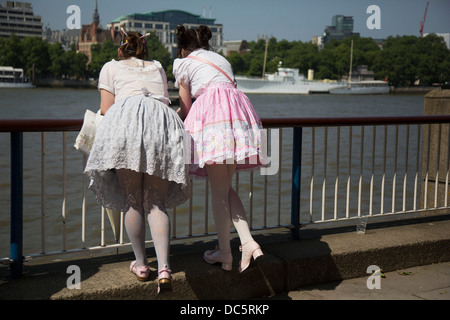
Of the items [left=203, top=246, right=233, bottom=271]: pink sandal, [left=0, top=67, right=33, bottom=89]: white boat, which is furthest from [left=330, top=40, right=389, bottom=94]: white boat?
[left=203, top=246, right=233, bottom=271]: pink sandal

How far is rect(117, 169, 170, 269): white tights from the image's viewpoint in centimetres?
293

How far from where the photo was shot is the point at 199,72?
3.26m

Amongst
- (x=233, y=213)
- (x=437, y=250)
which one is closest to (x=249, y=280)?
(x=233, y=213)

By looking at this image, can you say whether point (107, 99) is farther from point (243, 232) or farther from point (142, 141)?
point (243, 232)

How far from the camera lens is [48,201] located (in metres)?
12.0

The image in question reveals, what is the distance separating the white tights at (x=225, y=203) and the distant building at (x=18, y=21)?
180695 mm

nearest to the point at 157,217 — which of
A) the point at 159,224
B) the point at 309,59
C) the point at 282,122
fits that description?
the point at 159,224

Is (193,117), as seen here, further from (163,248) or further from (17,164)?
(17,164)

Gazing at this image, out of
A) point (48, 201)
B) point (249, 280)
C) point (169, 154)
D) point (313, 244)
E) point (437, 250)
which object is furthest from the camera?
point (48, 201)

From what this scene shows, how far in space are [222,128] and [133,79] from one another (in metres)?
0.53

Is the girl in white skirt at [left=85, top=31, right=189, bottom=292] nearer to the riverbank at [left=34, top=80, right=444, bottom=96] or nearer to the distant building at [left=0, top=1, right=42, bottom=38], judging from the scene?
the riverbank at [left=34, top=80, right=444, bottom=96]

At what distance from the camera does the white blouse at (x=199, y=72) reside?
128 inches

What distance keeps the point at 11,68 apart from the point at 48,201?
372ft

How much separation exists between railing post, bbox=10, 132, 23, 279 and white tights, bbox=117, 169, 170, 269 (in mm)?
627
